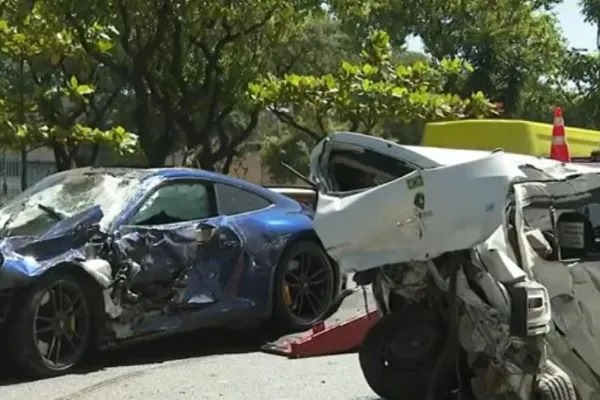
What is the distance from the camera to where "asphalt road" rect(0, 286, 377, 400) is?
7082 mm

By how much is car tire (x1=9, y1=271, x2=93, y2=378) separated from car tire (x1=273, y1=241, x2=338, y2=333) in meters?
2.03

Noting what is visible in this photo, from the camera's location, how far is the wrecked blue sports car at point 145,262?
7512mm

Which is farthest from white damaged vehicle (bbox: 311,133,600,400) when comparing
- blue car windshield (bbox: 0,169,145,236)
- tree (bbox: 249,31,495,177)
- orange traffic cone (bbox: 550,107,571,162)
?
tree (bbox: 249,31,495,177)

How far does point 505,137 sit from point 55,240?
548cm

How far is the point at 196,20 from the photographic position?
15.5m

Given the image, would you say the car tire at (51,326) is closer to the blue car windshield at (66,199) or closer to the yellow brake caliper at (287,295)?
the blue car windshield at (66,199)

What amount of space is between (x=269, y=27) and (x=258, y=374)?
10.1 metres

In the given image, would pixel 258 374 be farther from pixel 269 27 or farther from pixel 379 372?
pixel 269 27

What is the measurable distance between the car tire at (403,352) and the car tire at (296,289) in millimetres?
2865

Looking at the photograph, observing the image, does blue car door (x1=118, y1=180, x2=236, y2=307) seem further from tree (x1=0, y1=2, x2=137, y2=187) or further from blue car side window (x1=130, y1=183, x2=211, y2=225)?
Answer: tree (x1=0, y1=2, x2=137, y2=187)

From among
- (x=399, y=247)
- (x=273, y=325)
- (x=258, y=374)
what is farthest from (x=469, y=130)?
(x=399, y=247)

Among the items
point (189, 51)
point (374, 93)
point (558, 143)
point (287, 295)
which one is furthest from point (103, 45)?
point (558, 143)

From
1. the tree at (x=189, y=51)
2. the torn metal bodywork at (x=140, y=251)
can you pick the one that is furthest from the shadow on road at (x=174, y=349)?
the tree at (x=189, y=51)

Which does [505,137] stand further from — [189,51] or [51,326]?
[189,51]
